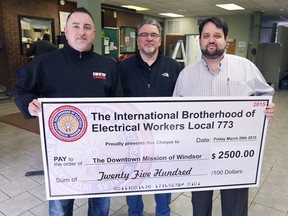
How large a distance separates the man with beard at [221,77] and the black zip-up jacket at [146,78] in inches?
10.0

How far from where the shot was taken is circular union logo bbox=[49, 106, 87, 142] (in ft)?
4.21

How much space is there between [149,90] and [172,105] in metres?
0.46

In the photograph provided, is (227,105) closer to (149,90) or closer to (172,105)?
(172,105)

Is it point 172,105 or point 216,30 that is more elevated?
point 216,30

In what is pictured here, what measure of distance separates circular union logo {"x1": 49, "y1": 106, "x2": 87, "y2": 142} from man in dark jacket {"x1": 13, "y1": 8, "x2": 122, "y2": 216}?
0.62ft

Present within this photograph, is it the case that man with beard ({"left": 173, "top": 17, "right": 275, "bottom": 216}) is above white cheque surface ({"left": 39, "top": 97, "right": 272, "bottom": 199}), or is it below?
above

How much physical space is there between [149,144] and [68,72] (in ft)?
2.08

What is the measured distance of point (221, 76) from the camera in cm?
149

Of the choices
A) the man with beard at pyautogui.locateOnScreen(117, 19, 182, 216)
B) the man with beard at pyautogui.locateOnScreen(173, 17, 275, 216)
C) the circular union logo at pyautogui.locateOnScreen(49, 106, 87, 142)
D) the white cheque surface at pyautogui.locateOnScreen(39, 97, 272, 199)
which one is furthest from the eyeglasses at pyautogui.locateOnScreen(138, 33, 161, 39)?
the circular union logo at pyautogui.locateOnScreen(49, 106, 87, 142)

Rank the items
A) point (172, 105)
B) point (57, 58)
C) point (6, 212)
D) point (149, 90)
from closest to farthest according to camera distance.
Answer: point (172, 105)
point (57, 58)
point (149, 90)
point (6, 212)

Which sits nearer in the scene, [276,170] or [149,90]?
[149,90]

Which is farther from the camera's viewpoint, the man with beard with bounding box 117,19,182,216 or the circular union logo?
the man with beard with bounding box 117,19,182,216

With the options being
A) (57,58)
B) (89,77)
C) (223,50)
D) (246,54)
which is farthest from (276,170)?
(246,54)

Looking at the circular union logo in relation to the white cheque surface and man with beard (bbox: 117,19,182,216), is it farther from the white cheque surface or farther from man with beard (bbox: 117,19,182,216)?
man with beard (bbox: 117,19,182,216)
